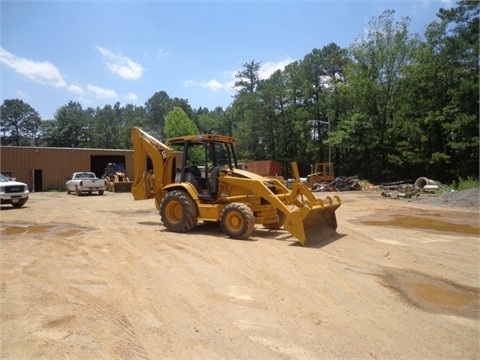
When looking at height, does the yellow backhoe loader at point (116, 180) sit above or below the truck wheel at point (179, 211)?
above

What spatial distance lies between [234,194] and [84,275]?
4860 mm

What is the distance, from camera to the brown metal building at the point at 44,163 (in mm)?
34469

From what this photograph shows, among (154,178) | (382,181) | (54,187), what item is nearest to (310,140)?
(382,181)

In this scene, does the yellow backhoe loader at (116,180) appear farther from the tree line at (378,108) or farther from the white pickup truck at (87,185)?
the tree line at (378,108)

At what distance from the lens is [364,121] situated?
43344 mm

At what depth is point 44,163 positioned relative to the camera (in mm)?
36094

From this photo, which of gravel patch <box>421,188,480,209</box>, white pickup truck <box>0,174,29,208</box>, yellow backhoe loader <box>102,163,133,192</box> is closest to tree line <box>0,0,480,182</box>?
gravel patch <box>421,188,480,209</box>

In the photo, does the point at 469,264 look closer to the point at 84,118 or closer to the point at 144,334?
the point at 144,334

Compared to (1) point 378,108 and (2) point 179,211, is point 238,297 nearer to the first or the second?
(2) point 179,211

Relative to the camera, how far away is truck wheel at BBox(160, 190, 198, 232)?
10.4 metres

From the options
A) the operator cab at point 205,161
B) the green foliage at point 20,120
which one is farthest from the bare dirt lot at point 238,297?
the green foliage at point 20,120

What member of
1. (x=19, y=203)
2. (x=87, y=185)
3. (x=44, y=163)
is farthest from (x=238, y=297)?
(x=44, y=163)

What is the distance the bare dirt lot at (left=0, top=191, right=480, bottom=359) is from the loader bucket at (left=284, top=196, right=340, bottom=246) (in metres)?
0.30

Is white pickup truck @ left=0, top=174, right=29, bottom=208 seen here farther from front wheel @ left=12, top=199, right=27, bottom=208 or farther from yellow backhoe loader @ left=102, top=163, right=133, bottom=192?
yellow backhoe loader @ left=102, top=163, right=133, bottom=192
